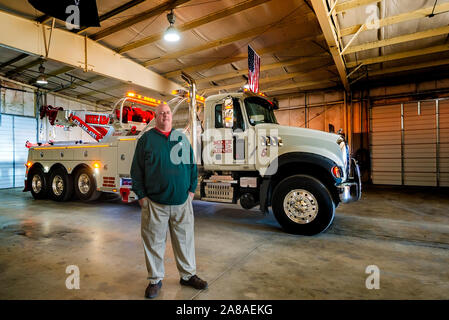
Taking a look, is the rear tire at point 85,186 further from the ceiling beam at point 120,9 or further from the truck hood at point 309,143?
the truck hood at point 309,143

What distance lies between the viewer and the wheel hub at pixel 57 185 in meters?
7.69

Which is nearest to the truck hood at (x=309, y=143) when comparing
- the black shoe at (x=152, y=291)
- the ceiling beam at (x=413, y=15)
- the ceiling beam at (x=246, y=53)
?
the black shoe at (x=152, y=291)

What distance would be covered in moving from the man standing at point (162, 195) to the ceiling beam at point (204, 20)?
543 cm

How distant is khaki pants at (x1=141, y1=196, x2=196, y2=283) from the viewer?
7.71 feet

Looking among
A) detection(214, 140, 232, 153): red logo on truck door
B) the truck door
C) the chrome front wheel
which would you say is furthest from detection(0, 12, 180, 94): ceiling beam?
detection(214, 140, 232, 153): red logo on truck door

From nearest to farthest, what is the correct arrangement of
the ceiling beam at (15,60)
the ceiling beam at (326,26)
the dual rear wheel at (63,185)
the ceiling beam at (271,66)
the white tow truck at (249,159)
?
the white tow truck at (249,159) → the ceiling beam at (326,26) → the dual rear wheel at (63,185) → the ceiling beam at (271,66) → the ceiling beam at (15,60)

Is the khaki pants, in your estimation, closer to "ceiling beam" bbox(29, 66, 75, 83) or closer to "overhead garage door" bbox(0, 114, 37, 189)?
"ceiling beam" bbox(29, 66, 75, 83)

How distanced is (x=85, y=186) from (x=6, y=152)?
24.0ft

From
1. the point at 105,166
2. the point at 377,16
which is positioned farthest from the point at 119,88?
the point at 377,16

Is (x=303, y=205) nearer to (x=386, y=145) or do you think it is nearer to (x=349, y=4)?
(x=349, y=4)

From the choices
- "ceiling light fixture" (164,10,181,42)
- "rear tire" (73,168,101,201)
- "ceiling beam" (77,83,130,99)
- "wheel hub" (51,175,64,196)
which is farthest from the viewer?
"ceiling beam" (77,83,130,99)

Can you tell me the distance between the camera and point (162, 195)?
232 centimetres

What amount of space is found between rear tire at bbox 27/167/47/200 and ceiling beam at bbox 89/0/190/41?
478 centimetres

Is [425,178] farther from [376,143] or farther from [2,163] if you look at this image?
[2,163]
